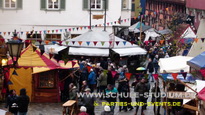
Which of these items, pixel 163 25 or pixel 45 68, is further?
pixel 163 25

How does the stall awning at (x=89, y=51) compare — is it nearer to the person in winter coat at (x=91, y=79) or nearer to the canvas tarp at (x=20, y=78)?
the person in winter coat at (x=91, y=79)

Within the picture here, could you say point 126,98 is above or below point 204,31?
below

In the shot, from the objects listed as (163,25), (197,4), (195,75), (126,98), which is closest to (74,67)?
(126,98)

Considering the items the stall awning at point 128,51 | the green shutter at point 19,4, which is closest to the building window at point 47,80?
the stall awning at point 128,51

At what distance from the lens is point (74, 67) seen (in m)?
25.6

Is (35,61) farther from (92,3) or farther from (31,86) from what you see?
(92,3)

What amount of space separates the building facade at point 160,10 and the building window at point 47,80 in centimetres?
5092

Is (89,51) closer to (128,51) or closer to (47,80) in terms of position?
(128,51)

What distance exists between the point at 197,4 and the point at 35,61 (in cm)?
2312

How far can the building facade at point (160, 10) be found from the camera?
77.7 m

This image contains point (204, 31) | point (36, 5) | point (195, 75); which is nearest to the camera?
point (195, 75)

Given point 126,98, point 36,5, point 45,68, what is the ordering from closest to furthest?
point 126,98 → point 45,68 → point 36,5

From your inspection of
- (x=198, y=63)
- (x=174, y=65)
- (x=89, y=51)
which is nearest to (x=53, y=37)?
(x=89, y=51)

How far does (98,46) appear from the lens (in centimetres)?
3469
